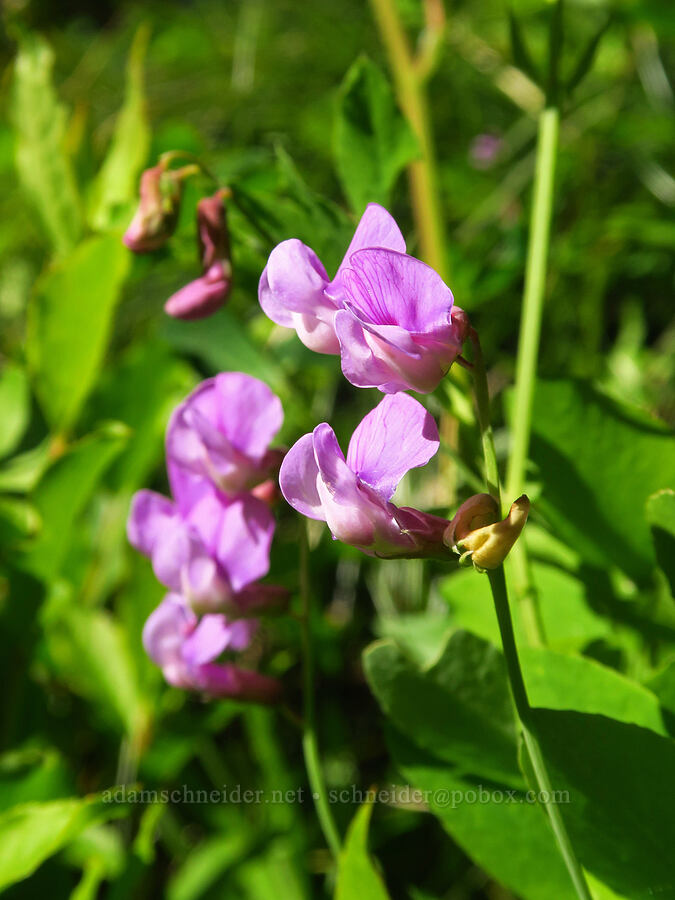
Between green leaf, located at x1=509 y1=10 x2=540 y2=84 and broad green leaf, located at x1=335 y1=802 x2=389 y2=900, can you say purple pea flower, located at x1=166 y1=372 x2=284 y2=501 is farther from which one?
green leaf, located at x1=509 y1=10 x2=540 y2=84

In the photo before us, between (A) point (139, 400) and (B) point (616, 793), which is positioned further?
(A) point (139, 400)

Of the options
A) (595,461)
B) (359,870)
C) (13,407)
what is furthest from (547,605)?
(13,407)

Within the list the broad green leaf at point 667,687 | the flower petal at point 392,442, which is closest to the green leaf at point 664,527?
the broad green leaf at point 667,687

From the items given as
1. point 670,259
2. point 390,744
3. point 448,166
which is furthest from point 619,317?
point 390,744

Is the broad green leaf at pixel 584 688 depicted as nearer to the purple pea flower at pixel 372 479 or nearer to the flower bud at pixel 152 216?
the purple pea flower at pixel 372 479

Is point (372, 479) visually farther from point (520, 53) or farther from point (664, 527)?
point (520, 53)

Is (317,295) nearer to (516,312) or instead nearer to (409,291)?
(409,291)
